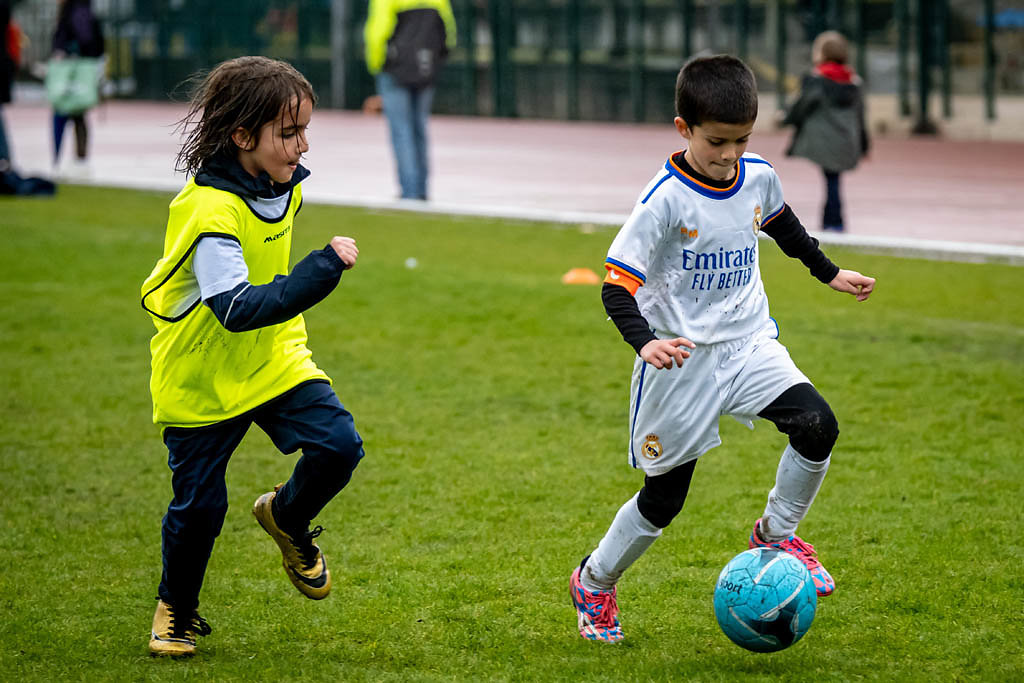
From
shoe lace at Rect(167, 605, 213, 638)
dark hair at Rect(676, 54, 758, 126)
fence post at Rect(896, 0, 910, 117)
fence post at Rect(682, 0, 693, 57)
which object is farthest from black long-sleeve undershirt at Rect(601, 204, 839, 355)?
fence post at Rect(682, 0, 693, 57)

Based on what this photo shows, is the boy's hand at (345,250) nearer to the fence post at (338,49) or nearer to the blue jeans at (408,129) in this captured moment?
the blue jeans at (408,129)

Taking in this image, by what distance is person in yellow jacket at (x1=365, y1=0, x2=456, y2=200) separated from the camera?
45.1 feet

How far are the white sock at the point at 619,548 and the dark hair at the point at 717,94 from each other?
1.08 metres

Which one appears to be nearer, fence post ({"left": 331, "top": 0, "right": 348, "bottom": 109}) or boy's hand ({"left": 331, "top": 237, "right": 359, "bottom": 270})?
boy's hand ({"left": 331, "top": 237, "right": 359, "bottom": 270})

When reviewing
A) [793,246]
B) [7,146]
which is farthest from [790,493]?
[7,146]

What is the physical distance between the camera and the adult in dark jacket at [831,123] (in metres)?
12.0

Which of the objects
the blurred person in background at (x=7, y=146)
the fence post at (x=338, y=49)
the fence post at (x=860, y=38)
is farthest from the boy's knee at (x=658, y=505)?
the fence post at (x=338, y=49)

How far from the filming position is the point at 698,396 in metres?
4.02

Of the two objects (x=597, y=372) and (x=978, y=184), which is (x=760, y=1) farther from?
(x=597, y=372)

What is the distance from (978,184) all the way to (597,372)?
31.5 feet

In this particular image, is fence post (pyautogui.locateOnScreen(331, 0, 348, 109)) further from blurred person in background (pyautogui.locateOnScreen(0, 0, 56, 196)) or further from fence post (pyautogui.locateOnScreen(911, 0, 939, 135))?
blurred person in background (pyautogui.locateOnScreen(0, 0, 56, 196))

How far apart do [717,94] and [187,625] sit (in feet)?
6.73

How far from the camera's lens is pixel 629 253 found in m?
3.90

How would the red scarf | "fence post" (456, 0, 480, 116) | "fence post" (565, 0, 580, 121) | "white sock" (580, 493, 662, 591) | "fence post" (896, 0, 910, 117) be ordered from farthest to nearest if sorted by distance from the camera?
"fence post" (456, 0, 480, 116)
"fence post" (565, 0, 580, 121)
"fence post" (896, 0, 910, 117)
the red scarf
"white sock" (580, 493, 662, 591)
